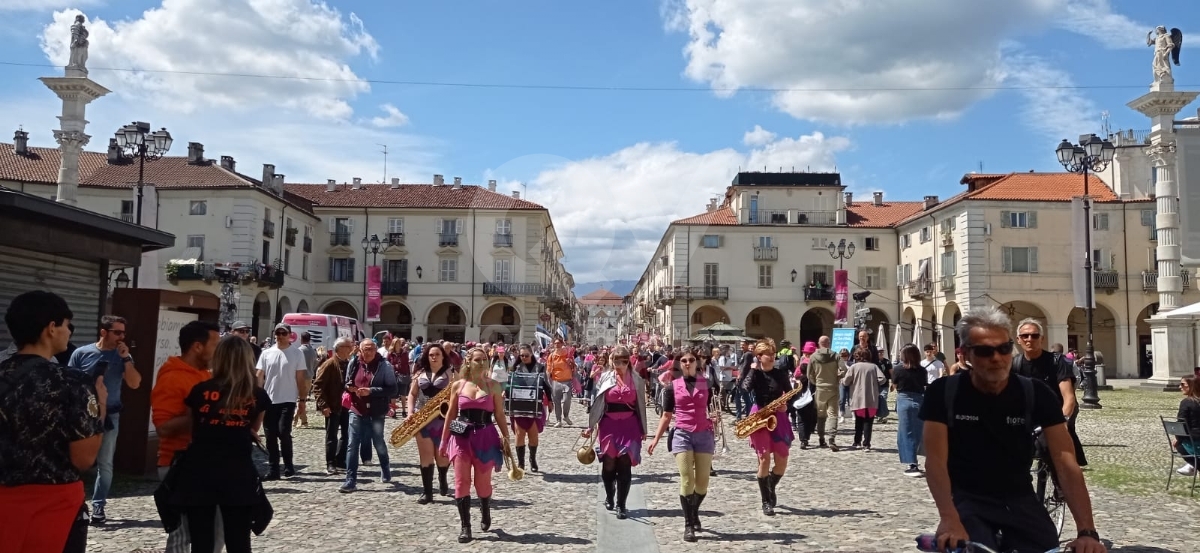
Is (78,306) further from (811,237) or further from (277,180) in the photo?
(811,237)

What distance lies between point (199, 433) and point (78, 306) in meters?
8.50

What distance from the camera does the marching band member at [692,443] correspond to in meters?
7.49

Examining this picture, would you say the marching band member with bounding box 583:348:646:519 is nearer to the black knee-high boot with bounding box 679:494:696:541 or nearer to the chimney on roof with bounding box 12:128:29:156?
the black knee-high boot with bounding box 679:494:696:541

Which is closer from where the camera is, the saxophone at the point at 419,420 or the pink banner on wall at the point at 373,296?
the saxophone at the point at 419,420

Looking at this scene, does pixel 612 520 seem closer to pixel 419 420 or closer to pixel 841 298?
pixel 419 420

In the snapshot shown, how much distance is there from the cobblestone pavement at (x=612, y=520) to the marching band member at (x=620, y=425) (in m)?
0.44

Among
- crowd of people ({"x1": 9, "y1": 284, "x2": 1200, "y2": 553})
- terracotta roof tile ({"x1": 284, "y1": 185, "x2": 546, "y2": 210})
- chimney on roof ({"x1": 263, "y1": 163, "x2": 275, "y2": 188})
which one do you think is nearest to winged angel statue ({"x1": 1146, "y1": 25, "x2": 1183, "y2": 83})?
crowd of people ({"x1": 9, "y1": 284, "x2": 1200, "y2": 553})

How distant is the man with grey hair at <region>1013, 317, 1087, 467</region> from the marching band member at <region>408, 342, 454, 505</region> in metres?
5.72

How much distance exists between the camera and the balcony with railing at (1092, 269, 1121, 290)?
4388 cm

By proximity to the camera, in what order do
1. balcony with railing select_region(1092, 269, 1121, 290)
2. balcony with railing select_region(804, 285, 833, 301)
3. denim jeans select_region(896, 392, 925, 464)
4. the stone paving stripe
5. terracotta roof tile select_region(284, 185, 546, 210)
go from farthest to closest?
terracotta roof tile select_region(284, 185, 546, 210) → balcony with railing select_region(804, 285, 833, 301) → balcony with railing select_region(1092, 269, 1121, 290) → denim jeans select_region(896, 392, 925, 464) → the stone paving stripe

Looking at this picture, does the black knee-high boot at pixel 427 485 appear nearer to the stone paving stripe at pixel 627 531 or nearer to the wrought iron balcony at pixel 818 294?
the stone paving stripe at pixel 627 531

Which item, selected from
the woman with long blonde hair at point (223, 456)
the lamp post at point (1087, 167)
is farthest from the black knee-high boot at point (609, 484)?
the lamp post at point (1087, 167)

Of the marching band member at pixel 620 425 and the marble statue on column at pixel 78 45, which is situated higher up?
the marble statue on column at pixel 78 45

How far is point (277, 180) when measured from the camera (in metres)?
51.3
